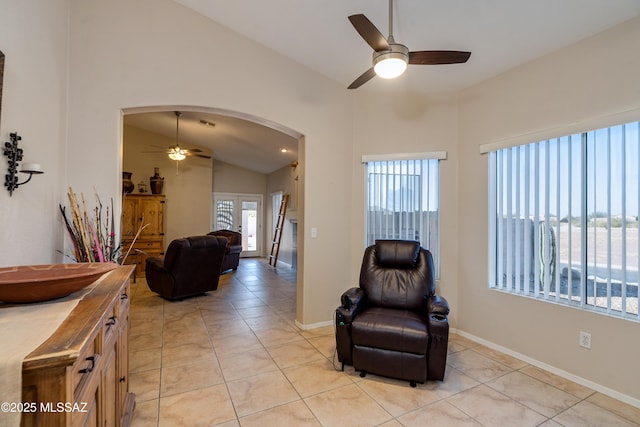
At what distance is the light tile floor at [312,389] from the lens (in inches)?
77.9

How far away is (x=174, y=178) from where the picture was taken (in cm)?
730

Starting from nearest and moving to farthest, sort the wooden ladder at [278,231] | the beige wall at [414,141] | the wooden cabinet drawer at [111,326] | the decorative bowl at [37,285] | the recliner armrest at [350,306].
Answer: the decorative bowl at [37,285], the wooden cabinet drawer at [111,326], the recliner armrest at [350,306], the beige wall at [414,141], the wooden ladder at [278,231]

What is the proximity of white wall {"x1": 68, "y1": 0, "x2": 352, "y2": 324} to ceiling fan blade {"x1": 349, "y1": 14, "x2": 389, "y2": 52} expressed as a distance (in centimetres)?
162

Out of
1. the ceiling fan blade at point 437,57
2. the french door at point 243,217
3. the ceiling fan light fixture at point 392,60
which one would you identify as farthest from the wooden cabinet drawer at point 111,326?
the french door at point 243,217

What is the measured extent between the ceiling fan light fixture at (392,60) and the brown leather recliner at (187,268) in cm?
370

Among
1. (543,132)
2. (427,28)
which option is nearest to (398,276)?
(543,132)

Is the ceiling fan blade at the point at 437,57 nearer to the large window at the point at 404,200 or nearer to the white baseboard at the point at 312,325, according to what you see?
the large window at the point at 404,200

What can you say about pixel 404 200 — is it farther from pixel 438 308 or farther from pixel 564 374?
pixel 564 374

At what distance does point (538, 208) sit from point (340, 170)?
208cm

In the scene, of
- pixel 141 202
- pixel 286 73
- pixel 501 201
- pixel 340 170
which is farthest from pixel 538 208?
pixel 141 202

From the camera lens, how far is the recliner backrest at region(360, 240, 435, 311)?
112 inches

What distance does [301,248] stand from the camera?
3.55 m

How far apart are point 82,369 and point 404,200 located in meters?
3.33

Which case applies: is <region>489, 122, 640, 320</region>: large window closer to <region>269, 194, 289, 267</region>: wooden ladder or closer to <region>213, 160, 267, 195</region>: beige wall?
<region>269, 194, 289, 267</region>: wooden ladder
